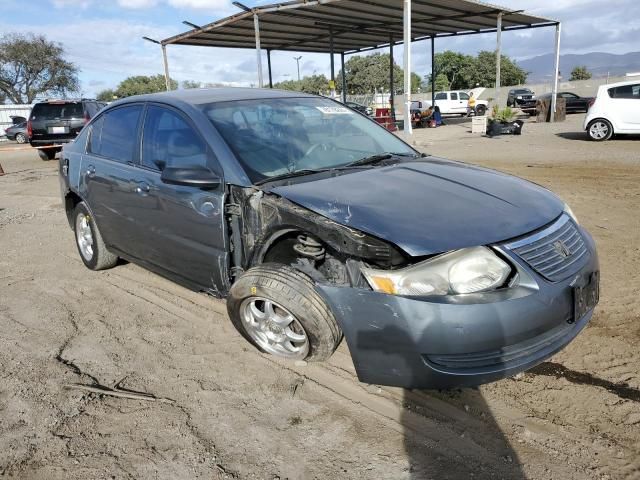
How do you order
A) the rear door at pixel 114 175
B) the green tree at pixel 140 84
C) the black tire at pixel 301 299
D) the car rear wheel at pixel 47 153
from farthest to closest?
1. the green tree at pixel 140 84
2. the car rear wheel at pixel 47 153
3. the rear door at pixel 114 175
4. the black tire at pixel 301 299

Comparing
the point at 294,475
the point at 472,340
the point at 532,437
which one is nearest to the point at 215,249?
the point at 294,475

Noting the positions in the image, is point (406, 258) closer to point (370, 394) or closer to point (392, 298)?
point (392, 298)

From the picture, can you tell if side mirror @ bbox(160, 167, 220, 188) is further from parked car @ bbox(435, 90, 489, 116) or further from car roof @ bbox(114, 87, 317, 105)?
parked car @ bbox(435, 90, 489, 116)

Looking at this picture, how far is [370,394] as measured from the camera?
8.86 ft

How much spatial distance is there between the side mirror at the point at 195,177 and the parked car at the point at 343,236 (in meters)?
0.01

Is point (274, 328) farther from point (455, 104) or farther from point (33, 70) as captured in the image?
point (33, 70)

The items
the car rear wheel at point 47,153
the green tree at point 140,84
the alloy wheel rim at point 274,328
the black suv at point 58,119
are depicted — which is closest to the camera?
the alloy wheel rim at point 274,328

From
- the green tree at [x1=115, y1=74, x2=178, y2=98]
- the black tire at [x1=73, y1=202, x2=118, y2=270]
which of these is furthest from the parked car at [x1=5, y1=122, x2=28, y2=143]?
the green tree at [x1=115, y1=74, x2=178, y2=98]

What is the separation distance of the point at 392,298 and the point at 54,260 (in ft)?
14.7

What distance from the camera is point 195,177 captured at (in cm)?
300

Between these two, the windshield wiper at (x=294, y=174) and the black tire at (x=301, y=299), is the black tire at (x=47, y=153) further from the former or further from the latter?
the black tire at (x=301, y=299)

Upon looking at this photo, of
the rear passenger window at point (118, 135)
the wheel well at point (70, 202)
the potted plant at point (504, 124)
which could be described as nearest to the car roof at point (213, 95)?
the rear passenger window at point (118, 135)

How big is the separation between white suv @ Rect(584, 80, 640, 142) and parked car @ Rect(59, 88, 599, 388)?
12102mm

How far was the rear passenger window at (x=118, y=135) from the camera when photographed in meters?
3.95
